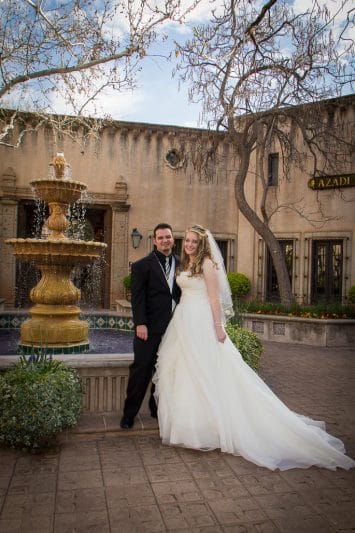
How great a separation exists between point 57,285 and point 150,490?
399 cm

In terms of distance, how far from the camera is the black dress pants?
4.99 m

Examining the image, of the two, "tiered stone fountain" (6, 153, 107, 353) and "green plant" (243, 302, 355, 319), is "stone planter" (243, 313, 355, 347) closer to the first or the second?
"green plant" (243, 302, 355, 319)

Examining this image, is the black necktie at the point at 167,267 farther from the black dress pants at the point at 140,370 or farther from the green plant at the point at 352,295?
the green plant at the point at 352,295

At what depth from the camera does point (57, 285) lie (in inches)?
281

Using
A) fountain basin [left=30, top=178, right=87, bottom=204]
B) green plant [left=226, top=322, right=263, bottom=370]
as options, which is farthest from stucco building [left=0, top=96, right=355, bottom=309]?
green plant [left=226, top=322, right=263, bottom=370]

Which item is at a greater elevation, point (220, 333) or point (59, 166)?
point (59, 166)

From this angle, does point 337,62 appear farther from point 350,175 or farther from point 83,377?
point 83,377

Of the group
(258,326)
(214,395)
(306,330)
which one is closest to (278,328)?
(258,326)

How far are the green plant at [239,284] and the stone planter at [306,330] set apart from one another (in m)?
3.67

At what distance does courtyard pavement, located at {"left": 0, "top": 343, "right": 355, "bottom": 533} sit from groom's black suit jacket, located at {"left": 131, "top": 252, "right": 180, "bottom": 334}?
114cm

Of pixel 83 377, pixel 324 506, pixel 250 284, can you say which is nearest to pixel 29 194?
pixel 250 284

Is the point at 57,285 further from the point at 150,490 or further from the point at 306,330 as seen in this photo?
the point at 306,330

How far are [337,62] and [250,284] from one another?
298 inches

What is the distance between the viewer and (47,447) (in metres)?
4.62
